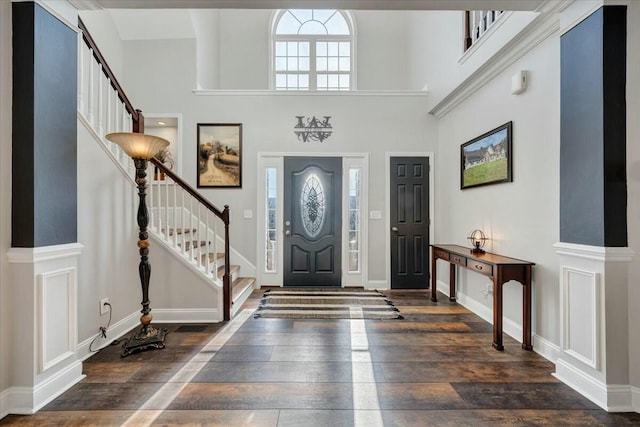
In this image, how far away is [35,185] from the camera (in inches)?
78.7

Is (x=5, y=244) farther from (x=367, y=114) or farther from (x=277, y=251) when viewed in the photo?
(x=367, y=114)

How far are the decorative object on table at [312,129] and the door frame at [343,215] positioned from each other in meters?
0.26

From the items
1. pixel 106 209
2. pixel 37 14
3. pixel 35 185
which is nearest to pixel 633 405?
pixel 35 185

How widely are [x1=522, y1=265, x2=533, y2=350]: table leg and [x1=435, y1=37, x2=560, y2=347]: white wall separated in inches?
3.7

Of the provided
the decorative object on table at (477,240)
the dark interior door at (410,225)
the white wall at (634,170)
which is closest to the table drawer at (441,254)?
the decorative object on table at (477,240)

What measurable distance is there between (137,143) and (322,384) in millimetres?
2301

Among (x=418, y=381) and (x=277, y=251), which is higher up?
(x=277, y=251)

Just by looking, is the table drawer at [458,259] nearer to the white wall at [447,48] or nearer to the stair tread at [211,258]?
the white wall at [447,48]

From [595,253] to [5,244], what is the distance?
3470mm

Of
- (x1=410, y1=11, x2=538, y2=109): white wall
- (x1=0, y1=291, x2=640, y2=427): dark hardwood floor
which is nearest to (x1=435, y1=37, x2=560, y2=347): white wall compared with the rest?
→ (x1=410, y1=11, x2=538, y2=109): white wall

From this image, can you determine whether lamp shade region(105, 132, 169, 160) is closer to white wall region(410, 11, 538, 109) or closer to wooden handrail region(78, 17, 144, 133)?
wooden handrail region(78, 17, 144, 133)

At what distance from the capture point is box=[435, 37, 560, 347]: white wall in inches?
106

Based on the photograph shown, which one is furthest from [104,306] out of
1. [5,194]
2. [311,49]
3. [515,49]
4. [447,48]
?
[311,49]

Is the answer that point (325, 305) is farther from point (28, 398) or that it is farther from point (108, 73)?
point (108, 73)
